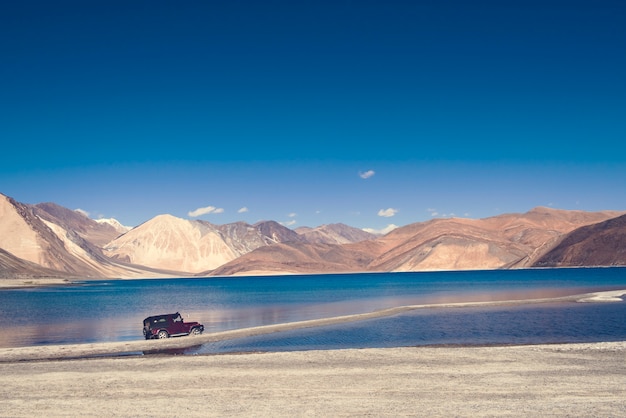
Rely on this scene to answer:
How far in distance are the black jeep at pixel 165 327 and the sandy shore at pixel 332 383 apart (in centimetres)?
715

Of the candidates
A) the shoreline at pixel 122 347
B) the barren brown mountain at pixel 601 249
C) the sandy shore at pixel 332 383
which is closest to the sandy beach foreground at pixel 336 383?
the sandy shore at pixel 332 383

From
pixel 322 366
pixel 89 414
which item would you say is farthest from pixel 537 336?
pixel 89 414

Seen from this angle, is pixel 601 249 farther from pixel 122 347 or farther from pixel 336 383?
pixel 336 383

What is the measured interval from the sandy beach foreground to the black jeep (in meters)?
8.44

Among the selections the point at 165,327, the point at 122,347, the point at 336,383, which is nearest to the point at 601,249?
the point at 165,327

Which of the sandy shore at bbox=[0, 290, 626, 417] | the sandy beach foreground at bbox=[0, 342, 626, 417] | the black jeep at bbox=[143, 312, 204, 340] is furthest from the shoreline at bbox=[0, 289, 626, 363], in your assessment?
the sandy beach foreground at bbox=[0, 342, 626, 417]

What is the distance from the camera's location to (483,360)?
22500mm

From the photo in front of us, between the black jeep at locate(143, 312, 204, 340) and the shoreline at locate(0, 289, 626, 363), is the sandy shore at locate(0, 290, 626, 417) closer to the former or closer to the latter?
the shoreline at locate(0, 289, 626, 363)

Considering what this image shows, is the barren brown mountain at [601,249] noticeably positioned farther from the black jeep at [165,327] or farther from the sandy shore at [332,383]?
the sandy shore at [332,383]

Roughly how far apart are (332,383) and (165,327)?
61.1 feet

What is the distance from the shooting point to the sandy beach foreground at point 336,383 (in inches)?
603

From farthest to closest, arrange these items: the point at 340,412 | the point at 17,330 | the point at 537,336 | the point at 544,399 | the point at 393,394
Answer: the point at 17,330 → the point at 537,336 → the point at 393,394 → the point at 544,399 → the point at 340,412

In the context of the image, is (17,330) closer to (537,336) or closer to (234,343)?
(234,343)

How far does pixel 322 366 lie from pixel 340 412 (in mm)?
7289
